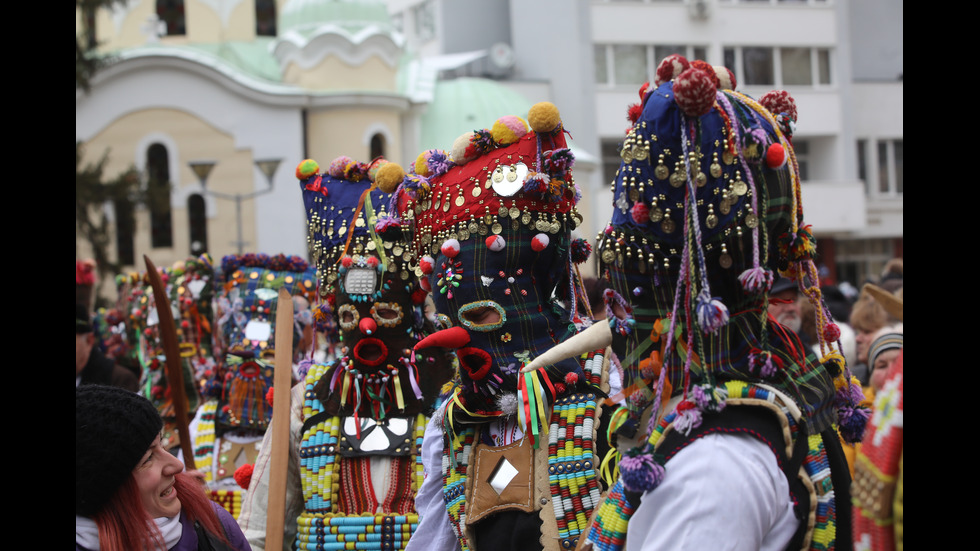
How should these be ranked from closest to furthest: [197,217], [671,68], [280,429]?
[671,68]
[280,429]
[197,217]

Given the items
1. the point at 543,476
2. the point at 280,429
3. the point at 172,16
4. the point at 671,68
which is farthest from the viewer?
the point at 172,16

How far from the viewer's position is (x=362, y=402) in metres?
4.01

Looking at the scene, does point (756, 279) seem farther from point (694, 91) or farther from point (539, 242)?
point (539, 242)

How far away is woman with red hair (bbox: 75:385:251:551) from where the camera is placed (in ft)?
8.51

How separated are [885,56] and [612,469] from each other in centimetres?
3231

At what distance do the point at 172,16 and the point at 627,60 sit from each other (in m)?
12.4

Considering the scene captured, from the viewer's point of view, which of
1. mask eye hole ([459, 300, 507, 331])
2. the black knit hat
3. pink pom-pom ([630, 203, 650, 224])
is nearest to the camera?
pink pom-pom ([630, 203, 650, 224])

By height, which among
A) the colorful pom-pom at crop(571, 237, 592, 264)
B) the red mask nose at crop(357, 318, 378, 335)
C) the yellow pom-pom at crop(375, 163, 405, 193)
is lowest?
the red mask nose at crop(357, 318, 378, 335)

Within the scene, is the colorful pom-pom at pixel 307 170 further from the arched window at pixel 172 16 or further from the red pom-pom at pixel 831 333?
the arched window at pixel 172 16

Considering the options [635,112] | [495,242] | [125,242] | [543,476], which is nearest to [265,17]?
[125,242]

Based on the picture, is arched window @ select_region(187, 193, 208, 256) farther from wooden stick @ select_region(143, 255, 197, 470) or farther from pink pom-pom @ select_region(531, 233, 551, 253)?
pink pom-pom @ select_region(531, 233, 551, 253)

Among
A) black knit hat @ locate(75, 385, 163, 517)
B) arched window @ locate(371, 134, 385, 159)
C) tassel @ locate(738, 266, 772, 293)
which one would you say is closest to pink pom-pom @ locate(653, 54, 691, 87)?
tassel @ locate(738, 266, 772, 293)

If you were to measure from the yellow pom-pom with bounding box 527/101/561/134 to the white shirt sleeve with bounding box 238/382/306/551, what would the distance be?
1.59 meters
